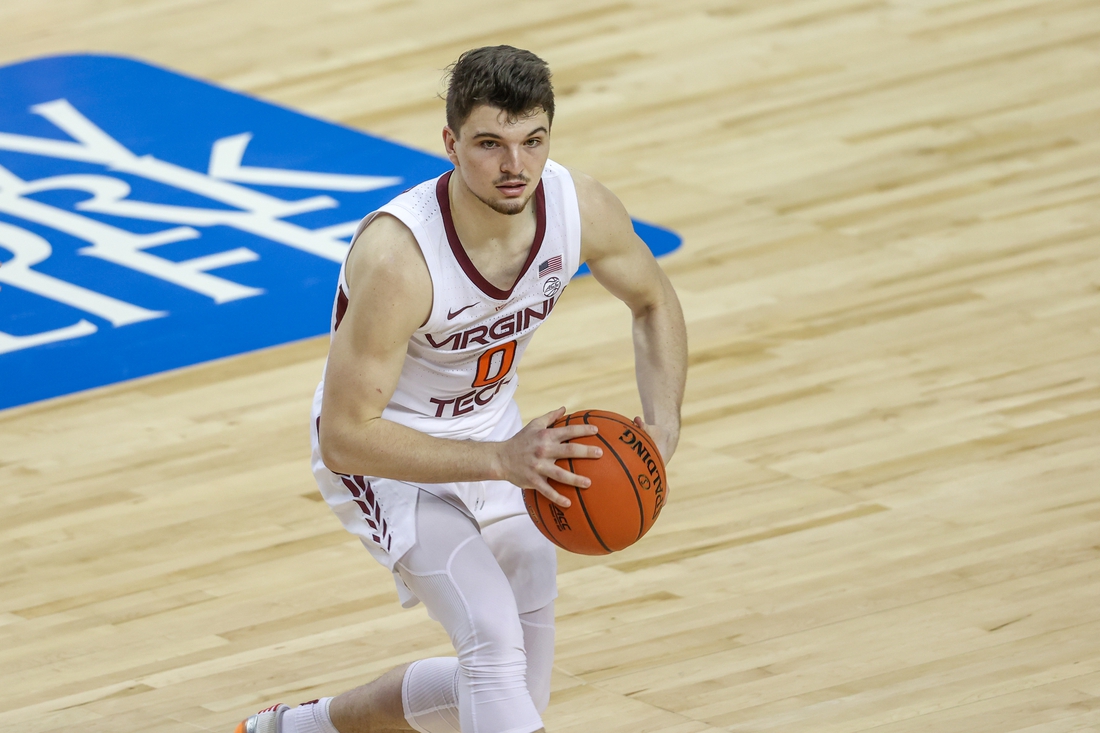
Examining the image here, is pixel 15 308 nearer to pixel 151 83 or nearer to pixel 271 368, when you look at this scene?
pixel 271 368

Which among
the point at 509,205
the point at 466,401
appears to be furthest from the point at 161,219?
the point at 509,205

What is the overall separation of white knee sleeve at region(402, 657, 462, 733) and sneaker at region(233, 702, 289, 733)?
369mm

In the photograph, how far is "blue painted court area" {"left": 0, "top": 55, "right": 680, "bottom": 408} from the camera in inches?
270

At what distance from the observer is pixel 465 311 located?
356 cm

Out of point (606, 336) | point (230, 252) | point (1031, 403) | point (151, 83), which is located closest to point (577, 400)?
point (606, 336)

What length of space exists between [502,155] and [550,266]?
0.36 meters

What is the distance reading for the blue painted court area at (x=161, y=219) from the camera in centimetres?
687

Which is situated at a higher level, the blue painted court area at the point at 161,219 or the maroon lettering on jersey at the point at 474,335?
the maroon lettering on jersey at the point at 474,335

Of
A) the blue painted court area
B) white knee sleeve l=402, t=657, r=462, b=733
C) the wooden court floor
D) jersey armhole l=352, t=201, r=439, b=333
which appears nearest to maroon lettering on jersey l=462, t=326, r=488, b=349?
jersey armhole l=352, t=201, r=439, b=333

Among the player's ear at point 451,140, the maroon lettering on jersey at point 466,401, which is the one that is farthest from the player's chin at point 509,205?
the maroon lettering on jersey at point 466,401

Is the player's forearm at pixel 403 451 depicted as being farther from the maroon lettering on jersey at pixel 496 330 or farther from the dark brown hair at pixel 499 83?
the dark brown hair at pixel 499 83

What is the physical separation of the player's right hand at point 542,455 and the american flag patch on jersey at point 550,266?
0.38 m

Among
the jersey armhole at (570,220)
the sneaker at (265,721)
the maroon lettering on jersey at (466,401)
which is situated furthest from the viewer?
the sneaker at (265,721)

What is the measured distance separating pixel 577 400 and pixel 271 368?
48.4 inches
